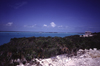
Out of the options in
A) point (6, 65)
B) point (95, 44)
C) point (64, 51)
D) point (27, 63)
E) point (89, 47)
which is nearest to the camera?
point (6, 65)

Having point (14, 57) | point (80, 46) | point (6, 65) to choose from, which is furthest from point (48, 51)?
point (80, 46)

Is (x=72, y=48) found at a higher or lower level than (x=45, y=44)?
lower

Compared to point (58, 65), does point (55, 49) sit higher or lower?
higher

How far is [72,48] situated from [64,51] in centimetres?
132

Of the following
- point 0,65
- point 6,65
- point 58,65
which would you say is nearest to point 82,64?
point 58,65

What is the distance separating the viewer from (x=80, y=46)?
935 cm

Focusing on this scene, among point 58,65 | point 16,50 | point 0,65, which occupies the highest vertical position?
point 16,50

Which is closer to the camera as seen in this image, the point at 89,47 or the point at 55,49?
the point at 55,49

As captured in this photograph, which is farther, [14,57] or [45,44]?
[45,44]

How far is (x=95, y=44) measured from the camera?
991cm

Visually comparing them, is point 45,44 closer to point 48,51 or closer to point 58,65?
point 48,51

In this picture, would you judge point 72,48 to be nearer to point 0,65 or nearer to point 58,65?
point 58,65

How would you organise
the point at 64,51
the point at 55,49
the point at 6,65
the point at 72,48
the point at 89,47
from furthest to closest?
the point at 89,47
the point at 72,48
the point at 64,51
the point at 55,49
the point at 6,65

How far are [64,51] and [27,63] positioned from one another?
456 centimetres
